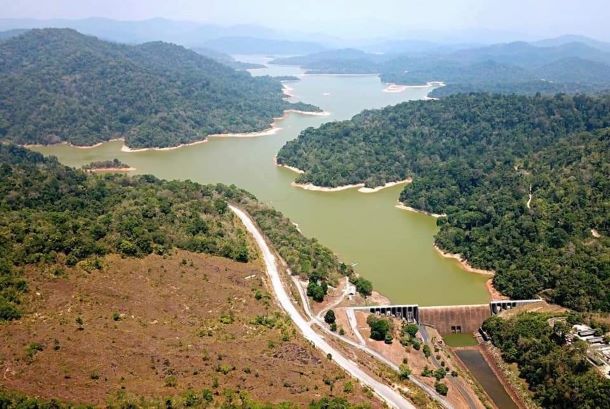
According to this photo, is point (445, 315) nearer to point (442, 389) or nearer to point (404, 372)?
point (404, 372)

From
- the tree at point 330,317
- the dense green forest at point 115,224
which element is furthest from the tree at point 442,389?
the dense green forest at point 115,224

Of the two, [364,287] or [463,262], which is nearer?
[364,287]

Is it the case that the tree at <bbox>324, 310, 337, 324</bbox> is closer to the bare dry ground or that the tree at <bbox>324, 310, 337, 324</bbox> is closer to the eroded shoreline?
the bare dry ground

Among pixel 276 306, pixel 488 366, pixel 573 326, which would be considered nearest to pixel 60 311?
pixel 276 306

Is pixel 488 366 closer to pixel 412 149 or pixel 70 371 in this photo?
pixel 70 371

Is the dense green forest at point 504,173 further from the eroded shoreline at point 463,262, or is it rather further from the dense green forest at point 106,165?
the dense green forest at point 106,165

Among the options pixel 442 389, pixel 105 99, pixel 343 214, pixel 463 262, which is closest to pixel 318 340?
pixel 442 389
